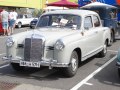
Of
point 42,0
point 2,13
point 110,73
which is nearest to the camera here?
point 110,73

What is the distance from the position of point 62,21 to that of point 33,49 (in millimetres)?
1791

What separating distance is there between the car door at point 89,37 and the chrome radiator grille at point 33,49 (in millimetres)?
1561

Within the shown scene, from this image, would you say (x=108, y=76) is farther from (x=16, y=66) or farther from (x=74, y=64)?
(x=16, y=66)

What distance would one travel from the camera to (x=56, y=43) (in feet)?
24.4

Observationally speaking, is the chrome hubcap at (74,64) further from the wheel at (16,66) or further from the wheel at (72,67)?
the wheel at (16,66)

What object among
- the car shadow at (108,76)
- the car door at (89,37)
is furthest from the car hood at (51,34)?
the car shadow at (108,76)

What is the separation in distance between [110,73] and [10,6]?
38.4 meters

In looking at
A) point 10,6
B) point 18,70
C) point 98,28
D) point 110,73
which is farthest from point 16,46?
point 10,6

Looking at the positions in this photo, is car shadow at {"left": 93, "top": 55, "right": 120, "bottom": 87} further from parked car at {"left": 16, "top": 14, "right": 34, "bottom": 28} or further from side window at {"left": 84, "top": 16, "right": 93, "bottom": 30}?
parked car at {"left": 16, "top": 14, "right": 34, "bottom": 28}

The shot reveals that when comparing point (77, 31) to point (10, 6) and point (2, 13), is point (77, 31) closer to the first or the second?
point (2, 13)

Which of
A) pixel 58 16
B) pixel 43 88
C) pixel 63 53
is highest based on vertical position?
pixel 58 16

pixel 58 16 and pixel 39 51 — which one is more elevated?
pixel 58 16

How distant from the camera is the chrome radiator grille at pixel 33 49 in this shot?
761 cm

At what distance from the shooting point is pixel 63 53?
7438 mm
